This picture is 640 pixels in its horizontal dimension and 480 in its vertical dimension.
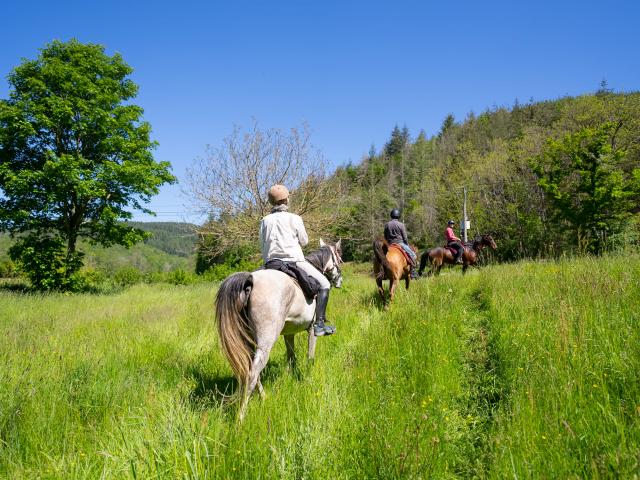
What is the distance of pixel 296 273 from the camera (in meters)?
4.12

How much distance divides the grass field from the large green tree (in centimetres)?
1255

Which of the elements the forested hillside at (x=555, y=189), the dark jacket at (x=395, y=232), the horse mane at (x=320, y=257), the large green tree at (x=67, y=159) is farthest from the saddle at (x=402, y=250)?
the large green tree at (x=67, y=159)

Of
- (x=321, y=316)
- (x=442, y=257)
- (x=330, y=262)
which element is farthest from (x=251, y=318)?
(x=442, y=257)

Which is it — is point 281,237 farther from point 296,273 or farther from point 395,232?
point 395,232

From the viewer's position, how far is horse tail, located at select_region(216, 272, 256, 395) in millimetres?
3404

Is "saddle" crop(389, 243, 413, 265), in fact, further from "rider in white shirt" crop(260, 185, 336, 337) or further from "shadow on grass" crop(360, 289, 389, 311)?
"rider in white shirt" crop(260, 185, 336, 337)

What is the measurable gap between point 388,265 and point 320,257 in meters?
3.75

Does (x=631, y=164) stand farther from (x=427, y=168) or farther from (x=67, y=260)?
(x=427, y=168)

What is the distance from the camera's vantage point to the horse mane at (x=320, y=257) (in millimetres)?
4992

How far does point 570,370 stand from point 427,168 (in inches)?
3096

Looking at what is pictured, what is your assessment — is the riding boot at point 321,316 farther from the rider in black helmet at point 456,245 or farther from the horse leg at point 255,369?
the rider in black helmet at point 456,245

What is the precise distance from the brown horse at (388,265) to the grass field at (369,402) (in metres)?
2.47

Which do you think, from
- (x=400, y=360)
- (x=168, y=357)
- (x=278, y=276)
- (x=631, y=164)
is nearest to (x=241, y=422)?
(x=278, y=276)

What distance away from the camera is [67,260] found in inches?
678
